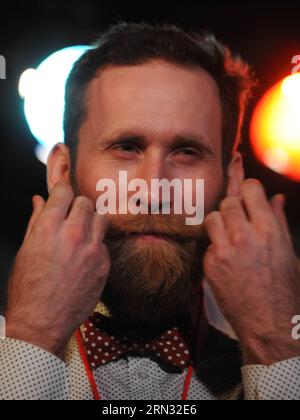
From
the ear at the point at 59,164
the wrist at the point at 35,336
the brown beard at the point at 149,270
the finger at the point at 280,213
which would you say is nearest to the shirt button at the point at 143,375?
the brown beard at the point at 149,270

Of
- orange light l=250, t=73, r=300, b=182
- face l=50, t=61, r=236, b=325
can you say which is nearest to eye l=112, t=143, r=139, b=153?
face l=50, t=61, r=236, b=325

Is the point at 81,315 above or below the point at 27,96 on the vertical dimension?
below

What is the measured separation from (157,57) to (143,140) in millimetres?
244

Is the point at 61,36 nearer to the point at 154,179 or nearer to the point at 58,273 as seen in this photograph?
the point at 154,179

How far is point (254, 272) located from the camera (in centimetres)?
132

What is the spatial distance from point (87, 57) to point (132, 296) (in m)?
0.69

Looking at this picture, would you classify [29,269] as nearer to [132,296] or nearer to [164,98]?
[132,296]

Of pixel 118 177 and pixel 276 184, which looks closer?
pixel 118 177

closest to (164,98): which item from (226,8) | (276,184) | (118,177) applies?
(118,177)

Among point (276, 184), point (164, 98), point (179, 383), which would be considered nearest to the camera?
point (179, 383)

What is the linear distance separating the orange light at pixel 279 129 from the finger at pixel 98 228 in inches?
40.6

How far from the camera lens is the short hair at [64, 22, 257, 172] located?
159cm

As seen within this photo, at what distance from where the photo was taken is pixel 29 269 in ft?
4.25

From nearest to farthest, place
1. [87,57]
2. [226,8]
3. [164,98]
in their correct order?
1. [164,98]
2. [87,57]
3. [226,8]
